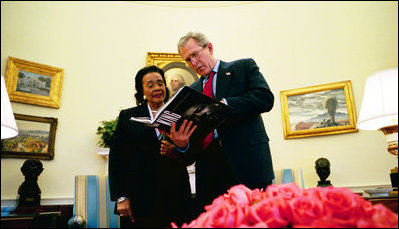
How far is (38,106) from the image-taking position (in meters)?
3.71

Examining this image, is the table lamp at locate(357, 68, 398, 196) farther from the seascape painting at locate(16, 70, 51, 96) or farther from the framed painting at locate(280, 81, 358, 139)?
the seascape painting at locate(16, 70, 51, 96)

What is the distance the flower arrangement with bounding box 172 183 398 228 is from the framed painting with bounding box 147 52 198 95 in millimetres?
3795

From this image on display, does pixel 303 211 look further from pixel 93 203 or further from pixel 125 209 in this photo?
pixel 93 203

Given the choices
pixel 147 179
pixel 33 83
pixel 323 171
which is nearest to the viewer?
pixel 147 179

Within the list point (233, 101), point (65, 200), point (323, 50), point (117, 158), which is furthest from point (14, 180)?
point (323, 50)

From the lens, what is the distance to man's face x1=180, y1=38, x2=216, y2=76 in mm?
1906

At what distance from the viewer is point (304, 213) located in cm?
52

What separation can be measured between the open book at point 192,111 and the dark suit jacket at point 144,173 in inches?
14.4

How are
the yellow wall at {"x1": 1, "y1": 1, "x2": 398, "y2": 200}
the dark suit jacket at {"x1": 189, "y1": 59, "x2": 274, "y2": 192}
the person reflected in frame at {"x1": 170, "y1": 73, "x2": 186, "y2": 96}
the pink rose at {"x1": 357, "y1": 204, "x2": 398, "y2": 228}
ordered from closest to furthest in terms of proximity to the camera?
the pink rose at {"x1": 357, "y1": 204, "x2": 398, "y2": 228}, the dark suit jacket at {"x1": 189, "y1": 59, "x2": 274, "y2": 192}, the yellow wall at {"x1": 1, "y1": 1, "x2": 398, "y2": 200}, the person reflected in frame at {"x1": 170, "y1": 73, "x2": 186, "y2": 96}

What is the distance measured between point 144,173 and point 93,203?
48.7 inches

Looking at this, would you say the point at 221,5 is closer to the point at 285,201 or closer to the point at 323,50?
the point at 323,50

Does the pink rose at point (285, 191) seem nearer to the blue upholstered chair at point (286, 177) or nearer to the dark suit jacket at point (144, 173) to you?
the dark suit jacket at point (144, 173)

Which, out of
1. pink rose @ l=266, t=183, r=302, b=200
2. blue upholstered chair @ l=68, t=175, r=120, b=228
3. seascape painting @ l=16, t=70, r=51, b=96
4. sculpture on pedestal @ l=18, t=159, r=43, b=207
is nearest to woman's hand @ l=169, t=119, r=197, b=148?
pink rose @ l=266, t=183, r=302, b=200

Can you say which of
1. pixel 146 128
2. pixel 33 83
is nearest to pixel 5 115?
pixel 146 128
